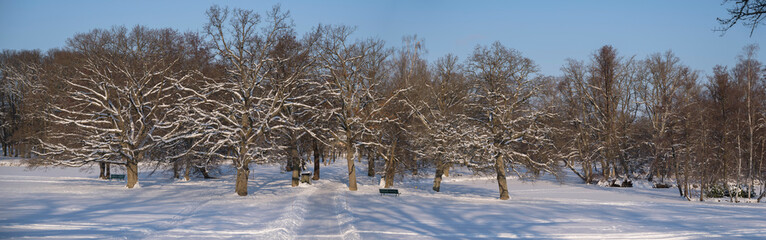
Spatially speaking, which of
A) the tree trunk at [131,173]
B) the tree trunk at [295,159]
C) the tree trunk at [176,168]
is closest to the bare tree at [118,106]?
the tree trunk at [131,173]

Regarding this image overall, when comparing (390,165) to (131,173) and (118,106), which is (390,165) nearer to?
(131,173)

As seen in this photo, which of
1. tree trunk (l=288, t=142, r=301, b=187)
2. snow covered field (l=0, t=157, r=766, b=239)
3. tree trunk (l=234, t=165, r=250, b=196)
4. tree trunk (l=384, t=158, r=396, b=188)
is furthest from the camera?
tree trunk (l=384, t=158, r=396, b=188)

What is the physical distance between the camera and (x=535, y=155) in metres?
31.4

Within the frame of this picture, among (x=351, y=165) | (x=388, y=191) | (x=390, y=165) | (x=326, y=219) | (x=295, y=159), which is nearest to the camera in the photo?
(x=326, y=219)

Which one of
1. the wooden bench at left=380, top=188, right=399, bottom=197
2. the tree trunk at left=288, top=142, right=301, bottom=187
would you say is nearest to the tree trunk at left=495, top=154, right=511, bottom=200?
the wooden bench at left=380, top=188, right=399, bottom=197

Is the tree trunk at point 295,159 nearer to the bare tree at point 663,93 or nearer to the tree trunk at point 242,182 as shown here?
the tree trunk at point 242,182

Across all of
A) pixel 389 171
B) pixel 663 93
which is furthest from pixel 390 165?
pixel 663 93

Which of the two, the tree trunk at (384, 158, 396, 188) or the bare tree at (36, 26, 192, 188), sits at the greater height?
the bare tree at (36, 26, 192, 188)

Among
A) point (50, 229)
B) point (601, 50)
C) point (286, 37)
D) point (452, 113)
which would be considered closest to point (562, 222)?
point (452, 113)

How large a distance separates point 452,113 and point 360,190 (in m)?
7.33

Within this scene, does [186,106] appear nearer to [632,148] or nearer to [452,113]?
[452,113]

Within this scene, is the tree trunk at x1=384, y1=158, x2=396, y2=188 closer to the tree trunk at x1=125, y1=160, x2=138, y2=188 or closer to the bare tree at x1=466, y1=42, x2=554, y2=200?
the bare tree at x1=466, y1=42, x2=554, y2=200

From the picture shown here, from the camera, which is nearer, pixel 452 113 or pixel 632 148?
pixel 452 113

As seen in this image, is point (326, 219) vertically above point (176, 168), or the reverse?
point (176, 168)
